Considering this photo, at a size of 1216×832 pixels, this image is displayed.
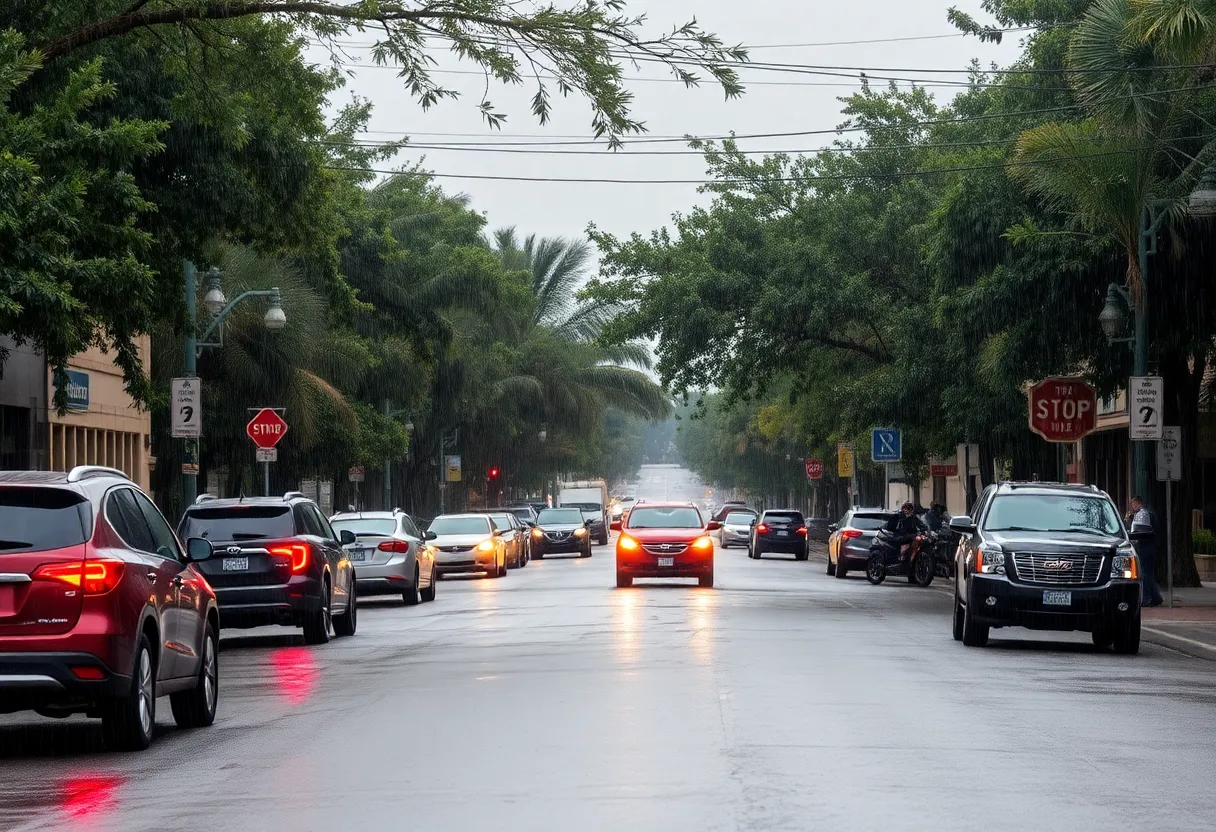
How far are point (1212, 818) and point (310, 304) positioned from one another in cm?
3379

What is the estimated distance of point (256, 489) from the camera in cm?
5050

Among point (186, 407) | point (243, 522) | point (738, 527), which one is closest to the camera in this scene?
point (243, 522)

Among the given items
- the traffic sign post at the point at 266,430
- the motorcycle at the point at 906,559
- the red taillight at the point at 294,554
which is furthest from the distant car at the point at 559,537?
A: the red taillight at the point at 294,554

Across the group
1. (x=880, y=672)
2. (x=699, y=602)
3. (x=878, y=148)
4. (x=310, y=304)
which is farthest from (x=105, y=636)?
(x=878, y=148)

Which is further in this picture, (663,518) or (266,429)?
(663,518)

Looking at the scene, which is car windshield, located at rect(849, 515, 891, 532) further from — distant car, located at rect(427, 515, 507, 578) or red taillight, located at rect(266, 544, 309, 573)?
red taillight, located at rect(266, 544, 309, 573)

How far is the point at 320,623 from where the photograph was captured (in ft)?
73.7

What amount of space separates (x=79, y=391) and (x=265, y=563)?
16468 mm

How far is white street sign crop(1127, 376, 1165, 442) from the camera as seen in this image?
92.8ft

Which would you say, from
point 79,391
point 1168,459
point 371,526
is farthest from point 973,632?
point 79,391

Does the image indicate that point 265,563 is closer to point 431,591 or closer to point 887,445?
point 431,591

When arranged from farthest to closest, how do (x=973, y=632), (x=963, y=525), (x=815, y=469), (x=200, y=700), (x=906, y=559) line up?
(x=815, y=469), (x=906, y=559), (x=963, y=525), (x=973, y=632), (x=200, y=700)

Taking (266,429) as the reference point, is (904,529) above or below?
below

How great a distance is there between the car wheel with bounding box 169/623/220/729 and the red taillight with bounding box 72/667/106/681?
1837 mm
